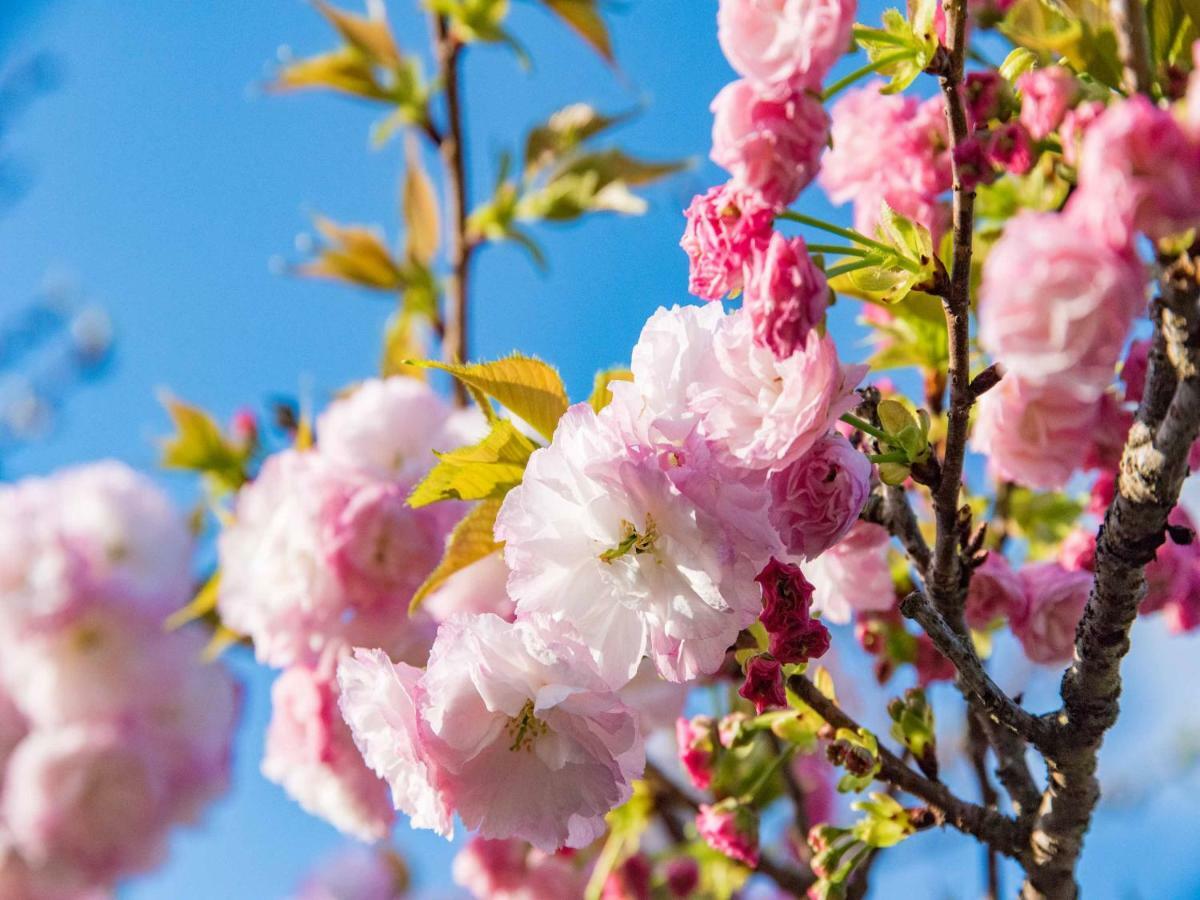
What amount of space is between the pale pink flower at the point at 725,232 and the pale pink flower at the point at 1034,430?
253 millimetres

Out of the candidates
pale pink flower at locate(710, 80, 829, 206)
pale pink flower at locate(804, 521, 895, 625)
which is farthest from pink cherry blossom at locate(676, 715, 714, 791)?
pale pink flower at locate(710, 80, 829, 206)

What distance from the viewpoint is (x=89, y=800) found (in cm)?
166

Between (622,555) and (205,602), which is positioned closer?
(622,555)

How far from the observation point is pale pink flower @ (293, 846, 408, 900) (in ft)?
6.48

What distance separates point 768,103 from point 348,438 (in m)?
0.68

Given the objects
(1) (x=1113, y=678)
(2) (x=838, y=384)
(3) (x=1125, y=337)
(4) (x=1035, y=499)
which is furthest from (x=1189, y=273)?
(4) (x=1035, y=499)

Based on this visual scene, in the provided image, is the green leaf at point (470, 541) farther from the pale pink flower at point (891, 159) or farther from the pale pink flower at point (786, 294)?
the pale pink flower at point (891, 159)

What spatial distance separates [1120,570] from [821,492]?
0.16 m

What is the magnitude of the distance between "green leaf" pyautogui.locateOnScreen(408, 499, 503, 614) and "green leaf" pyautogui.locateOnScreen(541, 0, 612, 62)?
3.52ft

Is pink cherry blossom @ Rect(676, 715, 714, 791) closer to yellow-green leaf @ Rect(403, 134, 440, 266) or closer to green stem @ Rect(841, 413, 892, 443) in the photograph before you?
green stem @ Rect(841, 413, 892, 443)

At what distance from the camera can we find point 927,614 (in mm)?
617

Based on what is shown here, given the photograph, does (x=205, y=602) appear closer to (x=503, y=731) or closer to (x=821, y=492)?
(x=503, y=731)

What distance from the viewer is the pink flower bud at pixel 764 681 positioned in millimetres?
634

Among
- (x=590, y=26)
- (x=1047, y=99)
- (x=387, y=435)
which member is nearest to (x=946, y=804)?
(x=1047, y=99)
